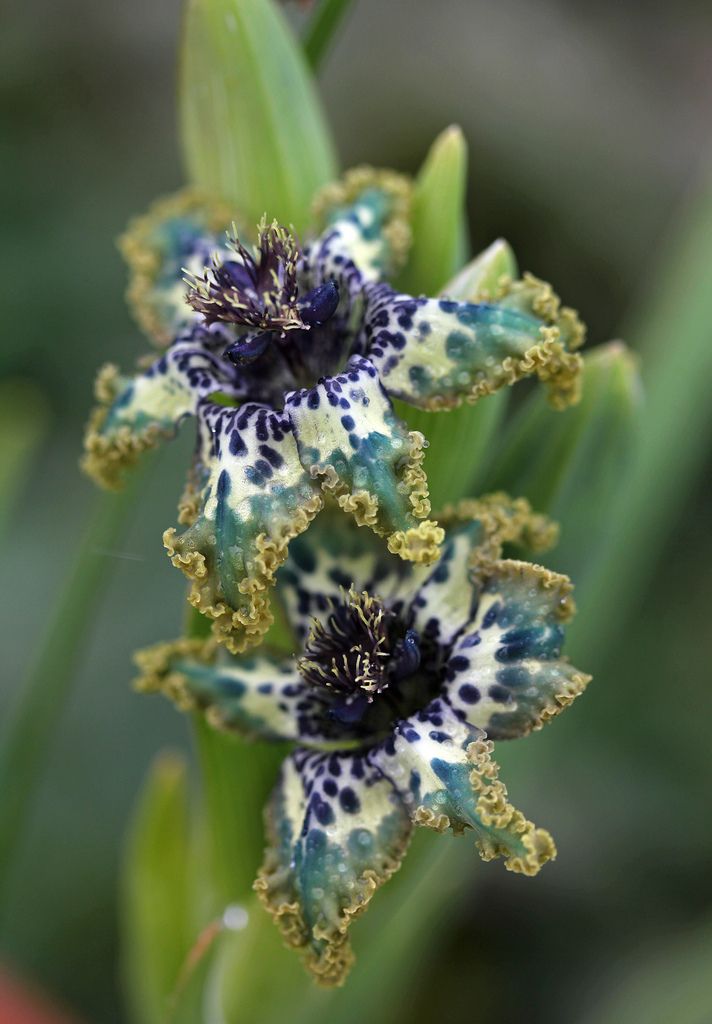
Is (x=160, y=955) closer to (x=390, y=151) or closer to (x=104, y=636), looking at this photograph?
(x=104, y=636)

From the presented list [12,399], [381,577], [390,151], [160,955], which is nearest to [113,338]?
[12,399]

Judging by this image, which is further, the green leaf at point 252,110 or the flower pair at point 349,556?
the green leaf at point 252,110

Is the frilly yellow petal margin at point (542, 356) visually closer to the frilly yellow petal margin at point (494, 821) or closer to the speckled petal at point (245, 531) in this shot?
the speckled petal at point (245, 531)

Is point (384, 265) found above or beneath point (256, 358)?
above

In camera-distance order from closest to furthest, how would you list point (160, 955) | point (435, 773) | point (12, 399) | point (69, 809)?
1. point (435, 773)
2. point (160, 955)
3. point (12, 399)
4. point (69, 809)

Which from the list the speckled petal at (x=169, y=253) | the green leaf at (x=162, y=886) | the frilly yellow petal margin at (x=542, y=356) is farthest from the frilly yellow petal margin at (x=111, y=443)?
the green leaf at (x=162, y=886)

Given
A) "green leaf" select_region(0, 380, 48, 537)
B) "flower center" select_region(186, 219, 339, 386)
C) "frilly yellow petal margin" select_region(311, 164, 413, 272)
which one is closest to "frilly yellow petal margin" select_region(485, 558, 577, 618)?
"flower center" select_region(186, 219, 339, 386)

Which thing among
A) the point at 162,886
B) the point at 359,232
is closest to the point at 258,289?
the point at 359,232
